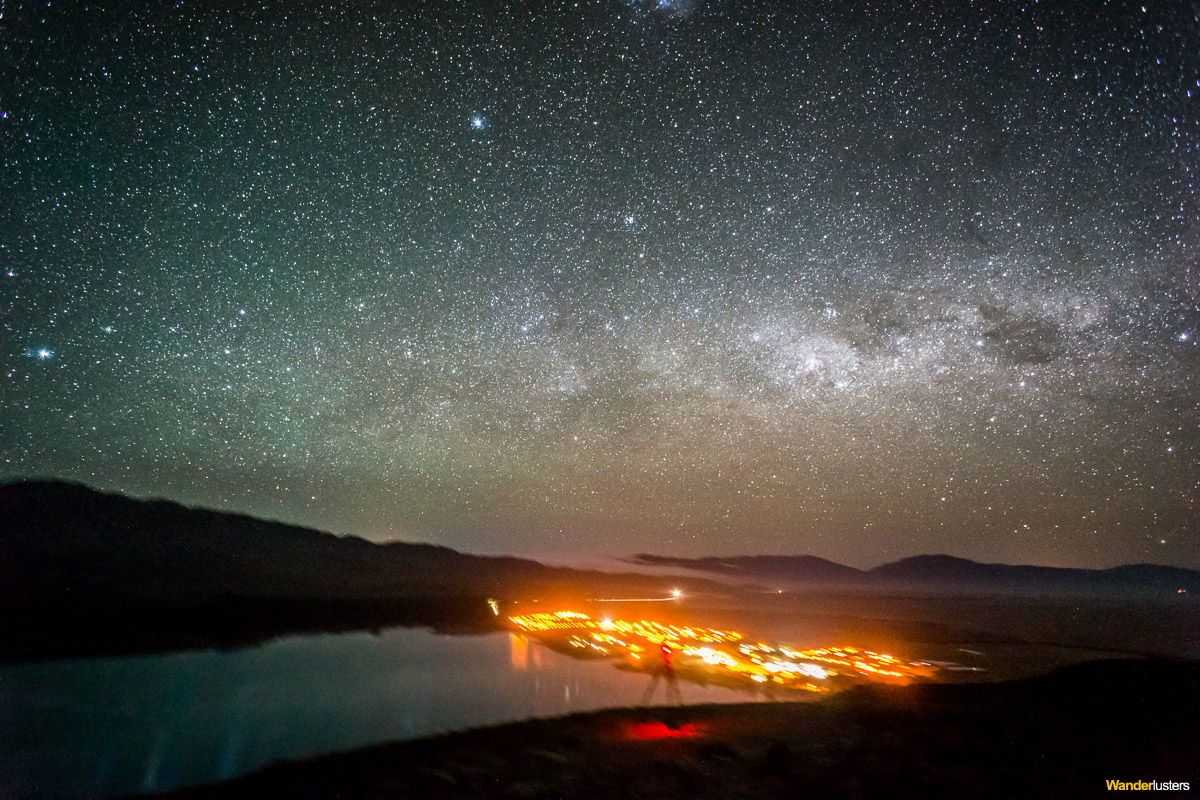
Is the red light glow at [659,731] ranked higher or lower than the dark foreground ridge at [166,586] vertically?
higher

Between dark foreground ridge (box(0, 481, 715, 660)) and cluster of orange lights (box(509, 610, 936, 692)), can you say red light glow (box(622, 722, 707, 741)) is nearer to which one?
cluster of orange lights (box(509, 610, 936, 692))

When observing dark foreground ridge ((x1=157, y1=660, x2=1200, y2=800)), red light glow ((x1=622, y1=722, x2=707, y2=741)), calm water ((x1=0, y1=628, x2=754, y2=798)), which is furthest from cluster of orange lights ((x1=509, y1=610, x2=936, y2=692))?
red light glow ((x1=622, y1=722, x2=707, y2=741))

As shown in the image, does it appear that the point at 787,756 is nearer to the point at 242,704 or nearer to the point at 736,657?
the point at 242,704

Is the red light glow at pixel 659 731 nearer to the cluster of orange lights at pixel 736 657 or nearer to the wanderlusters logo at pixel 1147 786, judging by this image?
the wanderlusters logo at pixel 1147 786

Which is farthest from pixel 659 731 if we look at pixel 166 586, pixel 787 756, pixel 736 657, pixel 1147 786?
pixel 166 586

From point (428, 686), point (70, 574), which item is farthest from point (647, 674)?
point (70, 574)

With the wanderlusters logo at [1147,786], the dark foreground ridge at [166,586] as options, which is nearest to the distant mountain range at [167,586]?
the dark foreground ridge at [166,586]
